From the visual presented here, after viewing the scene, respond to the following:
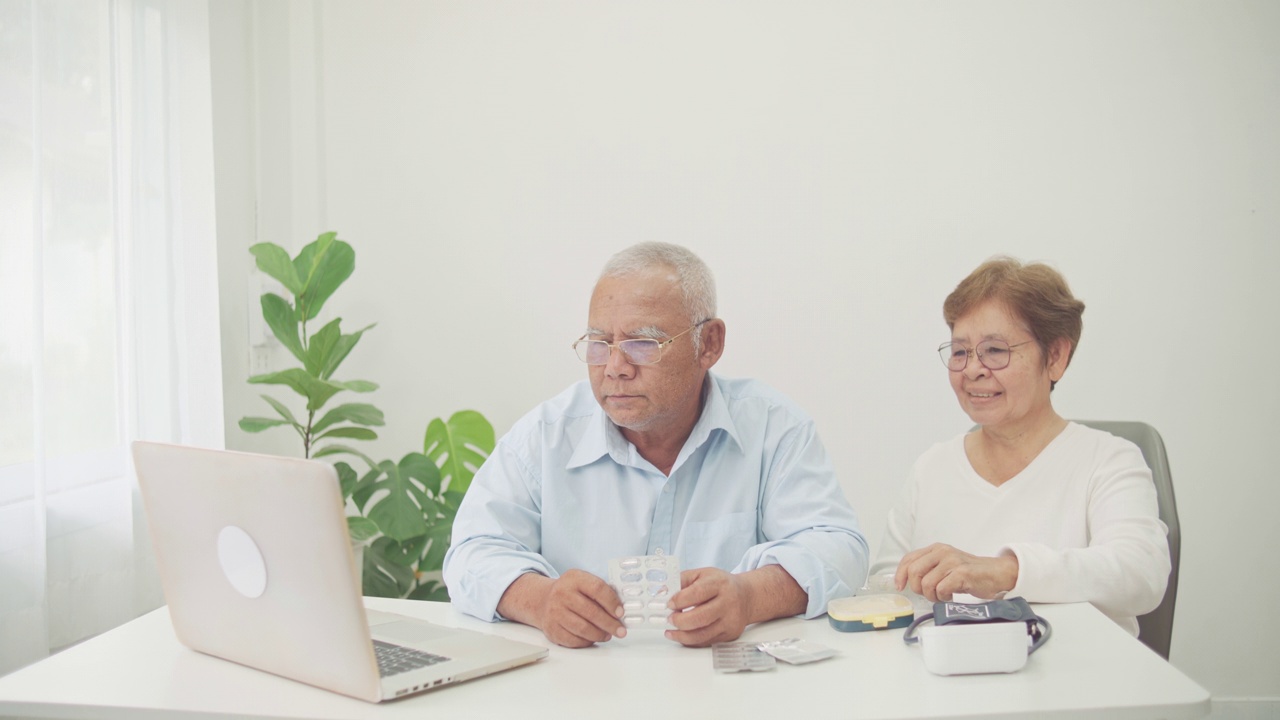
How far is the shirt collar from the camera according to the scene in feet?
6.12

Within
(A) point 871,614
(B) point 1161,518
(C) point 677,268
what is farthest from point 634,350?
(B) point 1161,518

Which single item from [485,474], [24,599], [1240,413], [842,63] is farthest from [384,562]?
[1240,413]

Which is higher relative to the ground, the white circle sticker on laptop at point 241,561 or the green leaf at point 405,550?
the white circle sticker on laptop at point 241,561

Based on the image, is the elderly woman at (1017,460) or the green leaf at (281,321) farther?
the green leaf at (281,321)

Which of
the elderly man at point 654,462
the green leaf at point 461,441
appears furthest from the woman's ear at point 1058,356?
the green leaf at point 461,441

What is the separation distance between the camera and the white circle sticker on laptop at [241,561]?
4.05ft

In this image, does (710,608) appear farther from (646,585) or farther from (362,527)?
(362,527)

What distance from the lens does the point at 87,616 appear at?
2424 millimetres

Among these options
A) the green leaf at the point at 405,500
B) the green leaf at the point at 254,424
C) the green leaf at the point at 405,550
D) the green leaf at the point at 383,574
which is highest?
the green leaf at the point at 254,424

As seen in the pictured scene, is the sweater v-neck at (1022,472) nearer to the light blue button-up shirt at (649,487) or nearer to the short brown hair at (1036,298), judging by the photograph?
the short brown hair at (1036,298)

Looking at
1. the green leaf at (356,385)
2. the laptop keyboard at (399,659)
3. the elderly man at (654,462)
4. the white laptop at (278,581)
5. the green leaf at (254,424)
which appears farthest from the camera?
the green leaf at (356,385)

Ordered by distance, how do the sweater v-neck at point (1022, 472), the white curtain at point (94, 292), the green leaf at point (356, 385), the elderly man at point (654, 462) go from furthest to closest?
the green leaf at point (356, 385) < the white curtain at point (94, 292) < the sweater v-neck at point (1022, 472) < the elderly man at point (654, 462)

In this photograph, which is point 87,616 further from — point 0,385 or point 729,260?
point 729,260

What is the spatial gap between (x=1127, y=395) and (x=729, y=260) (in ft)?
4.44
